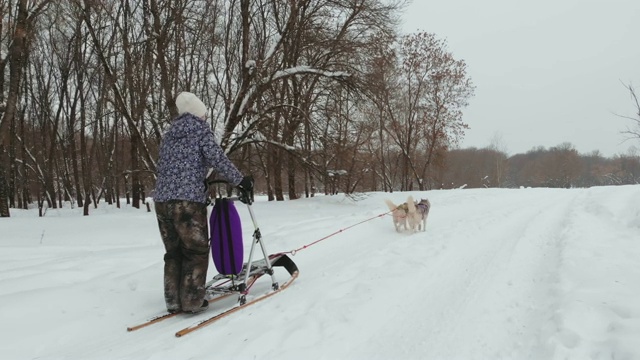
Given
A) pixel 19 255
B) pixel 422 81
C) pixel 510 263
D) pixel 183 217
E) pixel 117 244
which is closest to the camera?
pixel 183 217

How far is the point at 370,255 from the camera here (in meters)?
5.60

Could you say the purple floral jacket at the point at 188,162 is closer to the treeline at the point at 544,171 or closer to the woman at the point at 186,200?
the woman at the point at 186,200

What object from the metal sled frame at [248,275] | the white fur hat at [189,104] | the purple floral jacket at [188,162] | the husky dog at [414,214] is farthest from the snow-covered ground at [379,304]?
the white fur hat at [189,104]

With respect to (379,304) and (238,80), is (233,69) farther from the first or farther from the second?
(379,304)

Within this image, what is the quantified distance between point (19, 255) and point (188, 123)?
5.06 m

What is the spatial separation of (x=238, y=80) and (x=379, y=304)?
60.8 ft

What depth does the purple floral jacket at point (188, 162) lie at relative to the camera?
3719 millimetres

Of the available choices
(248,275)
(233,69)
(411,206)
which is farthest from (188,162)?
(233,69)

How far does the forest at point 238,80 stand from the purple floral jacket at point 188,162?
8226 mm

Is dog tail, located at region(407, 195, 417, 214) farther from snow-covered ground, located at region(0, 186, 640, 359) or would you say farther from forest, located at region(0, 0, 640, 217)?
forest, located at region(0, 0, 640, 217)

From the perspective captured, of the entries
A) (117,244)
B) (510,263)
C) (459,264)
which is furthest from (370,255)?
(117,244)

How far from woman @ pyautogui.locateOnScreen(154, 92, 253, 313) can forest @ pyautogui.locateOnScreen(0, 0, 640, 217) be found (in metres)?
8.23

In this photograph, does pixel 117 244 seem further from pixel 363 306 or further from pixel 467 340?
pixel 467 340

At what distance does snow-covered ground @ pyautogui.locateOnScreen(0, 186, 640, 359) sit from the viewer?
2824 mm
